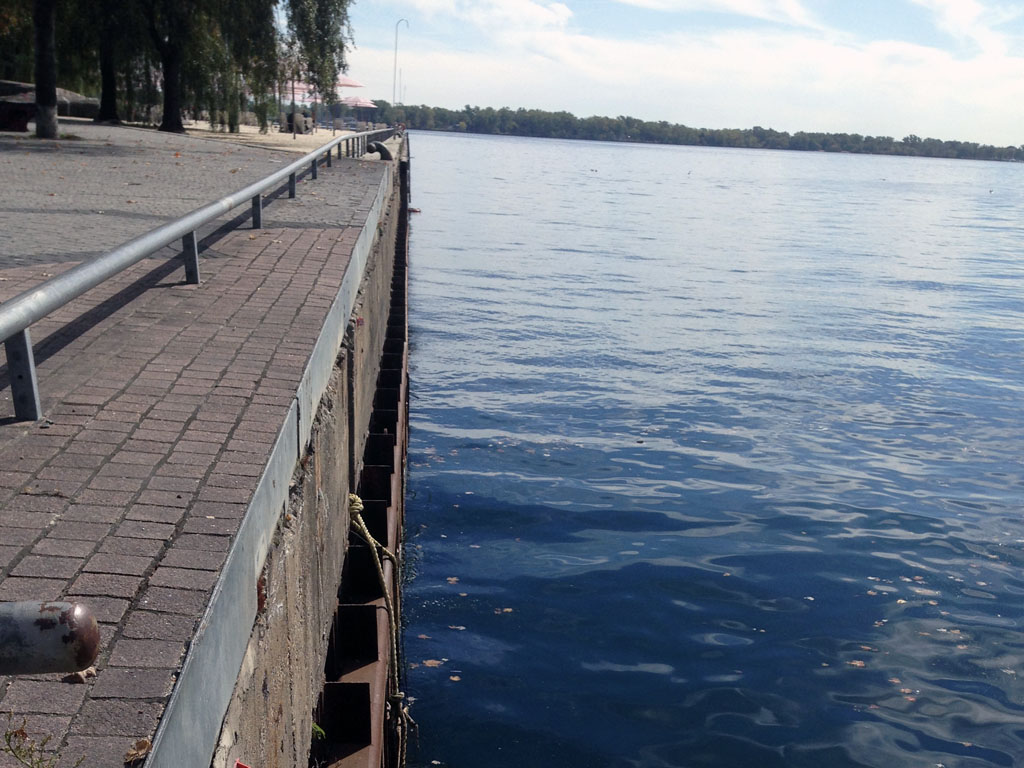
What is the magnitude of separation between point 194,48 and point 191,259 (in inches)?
937

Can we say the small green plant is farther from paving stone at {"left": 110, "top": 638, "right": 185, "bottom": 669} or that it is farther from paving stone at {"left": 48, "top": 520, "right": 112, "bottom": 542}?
paving stone at {"left": 48, "top": 520, "right": 112, "bottom": 542}

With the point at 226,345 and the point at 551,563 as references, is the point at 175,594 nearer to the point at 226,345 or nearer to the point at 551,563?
the point at 226,345

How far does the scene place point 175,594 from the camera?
2.72 metres

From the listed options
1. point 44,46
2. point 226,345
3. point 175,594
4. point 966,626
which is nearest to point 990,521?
point 966,626

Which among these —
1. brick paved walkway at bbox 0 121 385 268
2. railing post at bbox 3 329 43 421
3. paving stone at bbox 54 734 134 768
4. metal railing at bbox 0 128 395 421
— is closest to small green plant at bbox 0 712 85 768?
paving stone at bbox 54 734 134 768

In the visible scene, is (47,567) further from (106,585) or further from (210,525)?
(210,525)

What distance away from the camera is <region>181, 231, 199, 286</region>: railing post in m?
6.89

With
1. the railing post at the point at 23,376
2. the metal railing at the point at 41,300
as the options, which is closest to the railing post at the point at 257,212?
the metal railing at the point at 41,300

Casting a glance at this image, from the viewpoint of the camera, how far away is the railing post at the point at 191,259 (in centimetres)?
689

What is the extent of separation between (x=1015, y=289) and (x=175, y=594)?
96.3ft

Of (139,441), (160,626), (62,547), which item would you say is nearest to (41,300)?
(139,441)

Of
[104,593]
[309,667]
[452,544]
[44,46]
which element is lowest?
[452,544]

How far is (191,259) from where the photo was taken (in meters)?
7.01

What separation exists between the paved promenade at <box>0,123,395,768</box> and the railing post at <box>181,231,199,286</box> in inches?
3.7
